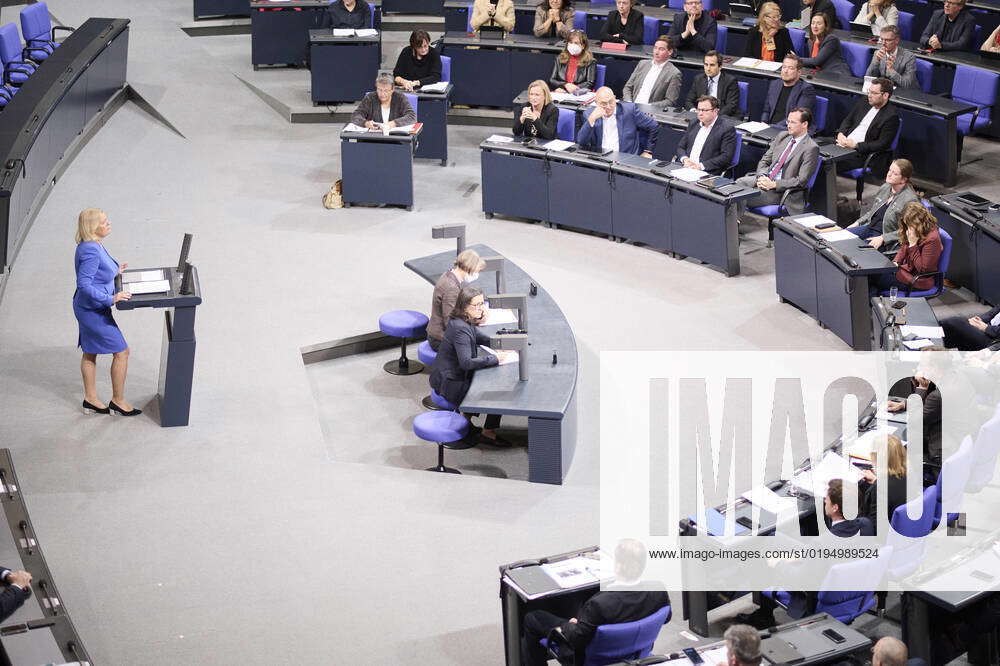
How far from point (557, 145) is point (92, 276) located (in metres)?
5.96

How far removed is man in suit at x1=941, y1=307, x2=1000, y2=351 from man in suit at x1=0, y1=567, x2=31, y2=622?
7.05m

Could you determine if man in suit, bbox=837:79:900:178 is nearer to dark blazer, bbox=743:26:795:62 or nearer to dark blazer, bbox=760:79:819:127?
dark blazer, bbox=760:79:819:127

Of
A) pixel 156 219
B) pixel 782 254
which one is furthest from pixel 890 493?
pixel 156 219

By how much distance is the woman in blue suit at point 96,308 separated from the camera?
8.66 m

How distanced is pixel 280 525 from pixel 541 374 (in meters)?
2.15

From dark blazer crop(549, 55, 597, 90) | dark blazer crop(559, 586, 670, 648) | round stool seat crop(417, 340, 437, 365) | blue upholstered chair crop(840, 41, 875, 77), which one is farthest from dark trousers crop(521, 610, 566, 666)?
blue upholstered chair crop(840, 41, 875, 77)

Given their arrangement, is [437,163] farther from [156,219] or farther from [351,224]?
[156,219]

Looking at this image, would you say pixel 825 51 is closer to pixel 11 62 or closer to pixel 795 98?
pixel 795 98

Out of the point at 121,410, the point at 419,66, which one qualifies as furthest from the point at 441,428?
the point at 419,66

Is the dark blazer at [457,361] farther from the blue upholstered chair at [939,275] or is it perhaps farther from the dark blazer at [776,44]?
the dark blazer at [776,44]

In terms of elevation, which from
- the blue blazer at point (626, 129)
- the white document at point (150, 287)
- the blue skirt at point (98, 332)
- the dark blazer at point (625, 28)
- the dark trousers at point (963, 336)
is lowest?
the dark trousers at point (963, 336)

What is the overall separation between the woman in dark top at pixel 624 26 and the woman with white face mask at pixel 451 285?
281 inches


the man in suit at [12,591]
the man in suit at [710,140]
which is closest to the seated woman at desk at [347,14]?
the man in suit at [710,140]

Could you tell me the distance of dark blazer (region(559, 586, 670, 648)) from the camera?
6203mm
